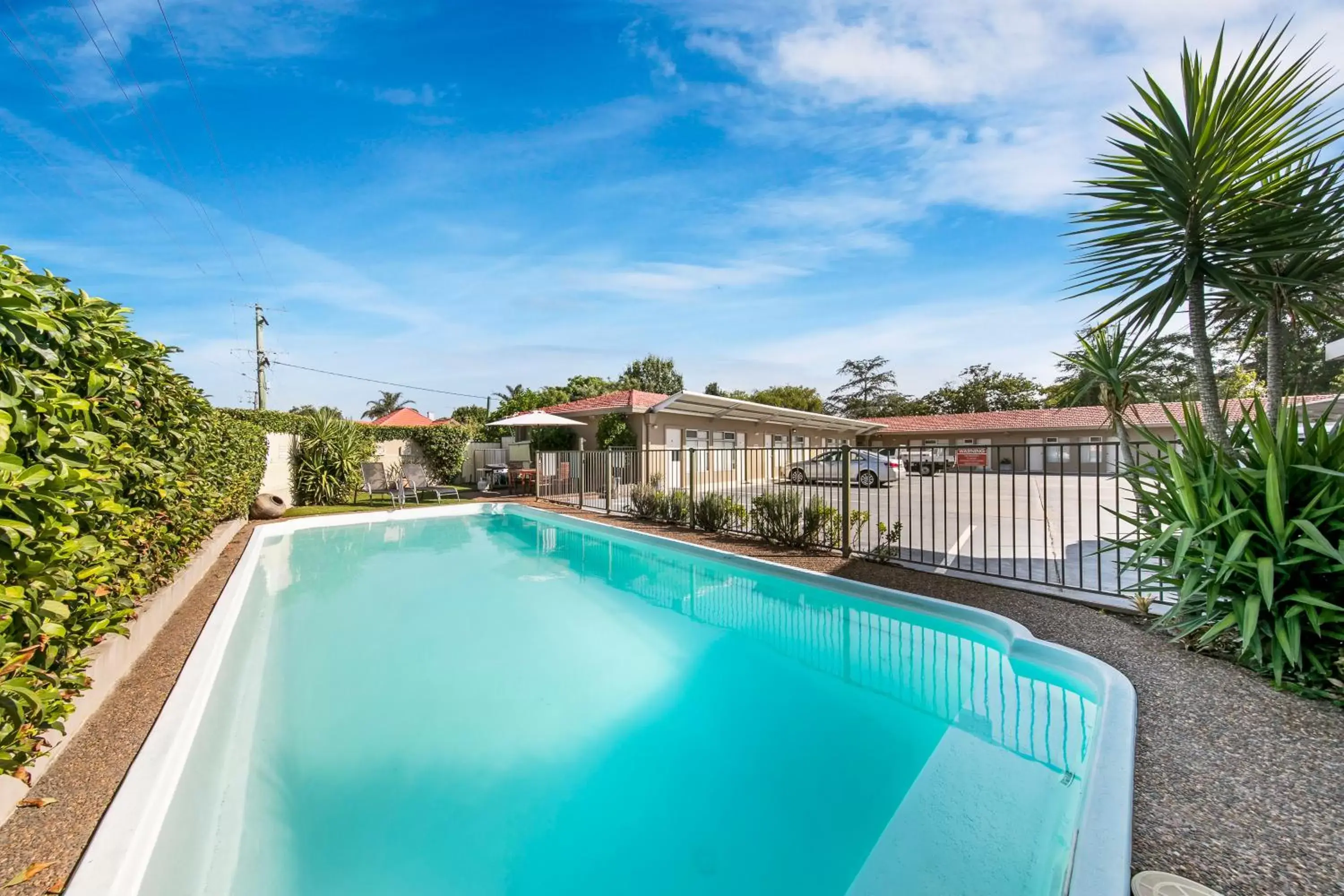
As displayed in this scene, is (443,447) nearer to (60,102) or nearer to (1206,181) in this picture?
(60,102)

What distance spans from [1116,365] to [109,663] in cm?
894

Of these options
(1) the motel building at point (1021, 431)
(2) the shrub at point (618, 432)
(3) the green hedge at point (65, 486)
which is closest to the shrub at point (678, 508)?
(2) the shrub at point (618, 432)

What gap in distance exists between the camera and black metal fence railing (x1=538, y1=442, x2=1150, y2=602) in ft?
20.9

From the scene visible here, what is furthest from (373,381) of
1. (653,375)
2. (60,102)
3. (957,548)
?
(957,548)

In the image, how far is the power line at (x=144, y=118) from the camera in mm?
6781

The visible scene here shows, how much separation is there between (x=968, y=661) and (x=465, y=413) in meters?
42.2

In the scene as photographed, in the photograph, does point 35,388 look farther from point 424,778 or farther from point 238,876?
point 424,778

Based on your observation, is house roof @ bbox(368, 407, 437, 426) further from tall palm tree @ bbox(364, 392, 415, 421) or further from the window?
the window

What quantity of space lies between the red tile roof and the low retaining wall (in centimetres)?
1172

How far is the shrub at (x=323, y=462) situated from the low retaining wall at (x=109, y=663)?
31.4 feet

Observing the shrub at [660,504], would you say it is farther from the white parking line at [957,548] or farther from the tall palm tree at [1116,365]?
the tall palm tree at [1116,365]

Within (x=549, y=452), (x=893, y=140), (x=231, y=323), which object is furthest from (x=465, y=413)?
(x=893, y=140)

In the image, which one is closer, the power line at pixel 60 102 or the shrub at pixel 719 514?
the power line at pixel 60 102

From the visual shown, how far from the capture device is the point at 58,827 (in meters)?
2.31
